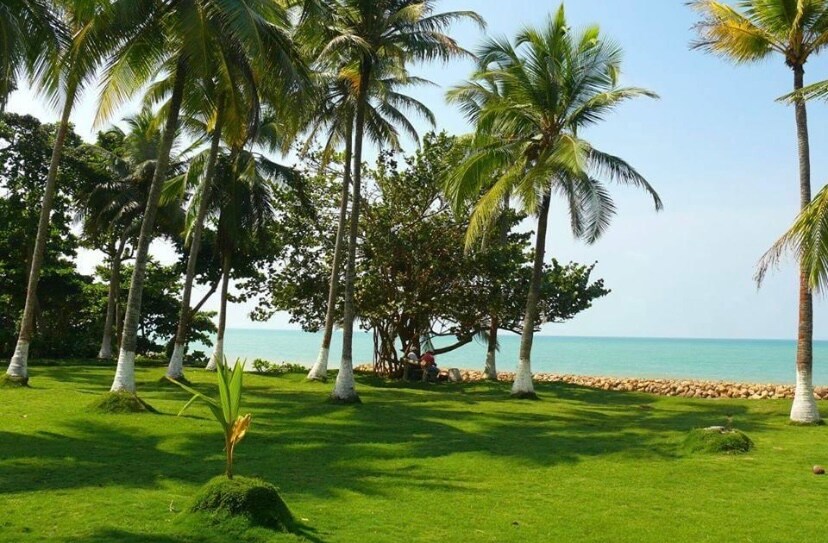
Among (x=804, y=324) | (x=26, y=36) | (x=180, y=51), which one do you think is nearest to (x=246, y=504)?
(x=26, y=36)

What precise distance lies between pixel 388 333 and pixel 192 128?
10.0 metres

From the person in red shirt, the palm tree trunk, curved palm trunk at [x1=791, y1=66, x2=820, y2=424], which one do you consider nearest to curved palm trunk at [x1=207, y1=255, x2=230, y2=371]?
the palm tree trunk

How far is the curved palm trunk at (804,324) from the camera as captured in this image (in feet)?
50.8

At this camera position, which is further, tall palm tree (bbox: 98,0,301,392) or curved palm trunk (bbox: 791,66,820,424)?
curved palm trunk (bbox: 791,66,820,424)

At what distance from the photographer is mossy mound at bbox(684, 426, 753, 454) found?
1149 centimetres

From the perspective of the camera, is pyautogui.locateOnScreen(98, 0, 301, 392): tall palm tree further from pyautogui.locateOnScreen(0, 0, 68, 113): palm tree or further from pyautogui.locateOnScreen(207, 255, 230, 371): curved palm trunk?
pyautogui.locateOnScreen(207, 255, 230, 371): curved palm trunk

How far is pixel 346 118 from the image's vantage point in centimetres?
2255

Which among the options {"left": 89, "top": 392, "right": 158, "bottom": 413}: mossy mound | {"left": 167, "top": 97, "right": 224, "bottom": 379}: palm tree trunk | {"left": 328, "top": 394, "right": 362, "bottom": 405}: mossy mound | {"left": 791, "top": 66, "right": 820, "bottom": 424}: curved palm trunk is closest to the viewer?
{"left": 89, "top": 392, "right": 158, "bottom": 413}: mossy mound

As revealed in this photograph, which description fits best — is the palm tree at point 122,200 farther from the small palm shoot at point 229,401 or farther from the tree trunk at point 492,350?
the small palm shoot at point 229,401

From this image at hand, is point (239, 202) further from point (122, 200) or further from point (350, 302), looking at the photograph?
point (350, 302)

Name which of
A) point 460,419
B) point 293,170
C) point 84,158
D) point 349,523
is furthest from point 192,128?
point 349,523

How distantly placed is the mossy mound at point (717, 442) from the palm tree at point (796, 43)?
4.62 m

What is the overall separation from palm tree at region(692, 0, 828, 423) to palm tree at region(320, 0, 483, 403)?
6.36 metres

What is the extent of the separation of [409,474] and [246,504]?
3470 millimetres
